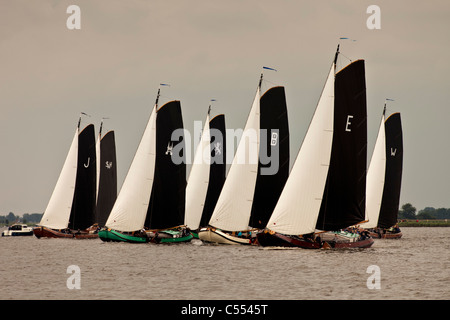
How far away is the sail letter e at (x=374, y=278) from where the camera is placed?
40.5m

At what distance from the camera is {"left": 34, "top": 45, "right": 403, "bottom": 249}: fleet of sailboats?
59.9 metres

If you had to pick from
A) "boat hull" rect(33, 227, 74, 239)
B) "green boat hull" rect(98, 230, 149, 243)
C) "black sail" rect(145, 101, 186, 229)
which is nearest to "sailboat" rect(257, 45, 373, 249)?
"black sail" rect(145, 101, 186, 229)

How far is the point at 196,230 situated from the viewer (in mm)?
85875

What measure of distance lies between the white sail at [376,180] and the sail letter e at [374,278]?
42.0m

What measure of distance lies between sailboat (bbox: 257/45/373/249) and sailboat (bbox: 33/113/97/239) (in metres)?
35.8

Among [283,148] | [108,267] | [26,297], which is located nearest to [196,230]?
[283,148]


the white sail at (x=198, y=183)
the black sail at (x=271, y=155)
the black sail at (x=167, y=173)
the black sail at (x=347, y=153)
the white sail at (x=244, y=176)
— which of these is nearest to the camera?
the black sail at (x=347, y=153)

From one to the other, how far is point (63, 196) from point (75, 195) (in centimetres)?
148

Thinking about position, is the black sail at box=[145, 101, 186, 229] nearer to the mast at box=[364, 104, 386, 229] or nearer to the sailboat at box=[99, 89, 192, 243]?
the sailboat at box=[99, 89, 192, 243]

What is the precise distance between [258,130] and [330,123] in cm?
1021

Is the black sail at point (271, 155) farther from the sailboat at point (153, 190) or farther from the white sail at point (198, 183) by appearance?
the white sail at point (198, 183)

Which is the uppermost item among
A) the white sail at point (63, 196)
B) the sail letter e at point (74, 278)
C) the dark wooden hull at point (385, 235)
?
the white sail at point (63, 196)

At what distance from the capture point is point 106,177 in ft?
322

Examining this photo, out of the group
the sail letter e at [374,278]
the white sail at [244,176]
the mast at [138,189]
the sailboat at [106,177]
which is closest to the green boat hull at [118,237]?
the mast at [138,189]
